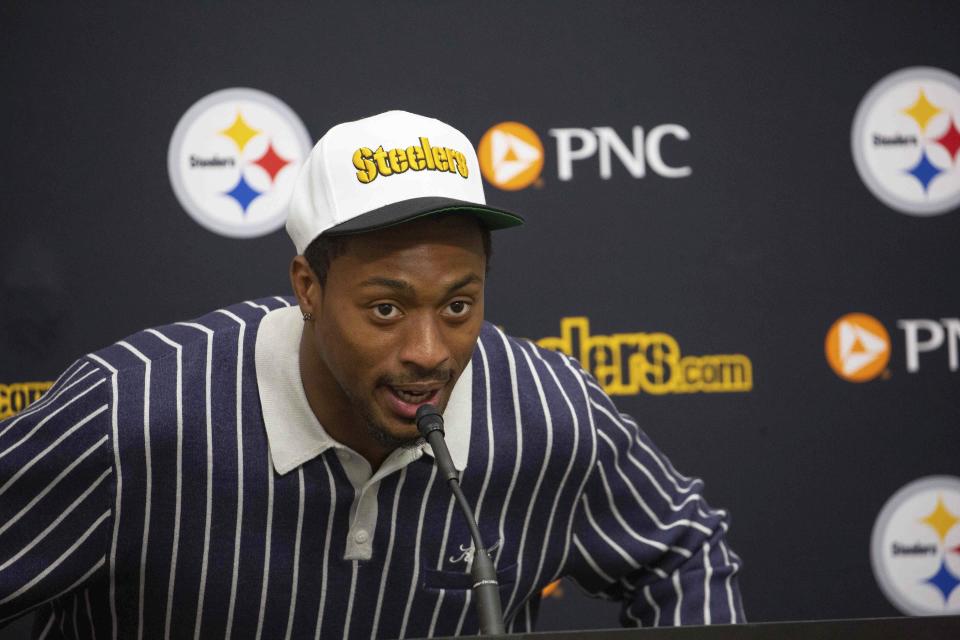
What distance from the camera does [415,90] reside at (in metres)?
1.70

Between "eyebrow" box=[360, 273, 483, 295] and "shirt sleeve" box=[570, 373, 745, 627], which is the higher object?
"eyebrow" box=[360, 273, 483, 295]

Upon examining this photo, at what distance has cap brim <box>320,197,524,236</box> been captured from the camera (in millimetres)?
962

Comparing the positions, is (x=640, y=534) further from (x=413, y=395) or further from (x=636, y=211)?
(x=636, y=211)

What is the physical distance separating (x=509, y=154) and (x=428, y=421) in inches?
34.5

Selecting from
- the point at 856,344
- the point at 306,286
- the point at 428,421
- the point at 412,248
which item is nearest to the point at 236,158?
the point at 306,286

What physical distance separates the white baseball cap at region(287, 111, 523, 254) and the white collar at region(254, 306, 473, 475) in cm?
12

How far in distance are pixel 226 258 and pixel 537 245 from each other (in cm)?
48

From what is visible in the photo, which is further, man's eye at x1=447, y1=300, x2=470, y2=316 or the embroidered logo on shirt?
the embroidered logo on shirt

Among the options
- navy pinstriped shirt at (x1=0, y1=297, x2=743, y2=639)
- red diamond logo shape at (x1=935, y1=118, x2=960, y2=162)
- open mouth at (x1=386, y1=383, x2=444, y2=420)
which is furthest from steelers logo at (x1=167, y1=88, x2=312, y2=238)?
red diamond logo shape at (x1=935, y1=118, x2=960, y2=162)

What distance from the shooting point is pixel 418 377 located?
38.8 inches

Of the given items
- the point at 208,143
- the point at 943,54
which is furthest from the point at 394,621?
the point at 943,54

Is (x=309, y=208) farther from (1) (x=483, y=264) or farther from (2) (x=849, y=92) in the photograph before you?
(2) (x=849, y=92)

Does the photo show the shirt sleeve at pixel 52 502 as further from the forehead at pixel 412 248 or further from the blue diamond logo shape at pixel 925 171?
the blue diamond logo shape at pixel 925 171

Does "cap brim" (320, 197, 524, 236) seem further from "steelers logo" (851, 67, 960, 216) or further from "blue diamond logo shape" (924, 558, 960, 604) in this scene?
"blue diamond logo shape" (924, 558, 960, 604)
